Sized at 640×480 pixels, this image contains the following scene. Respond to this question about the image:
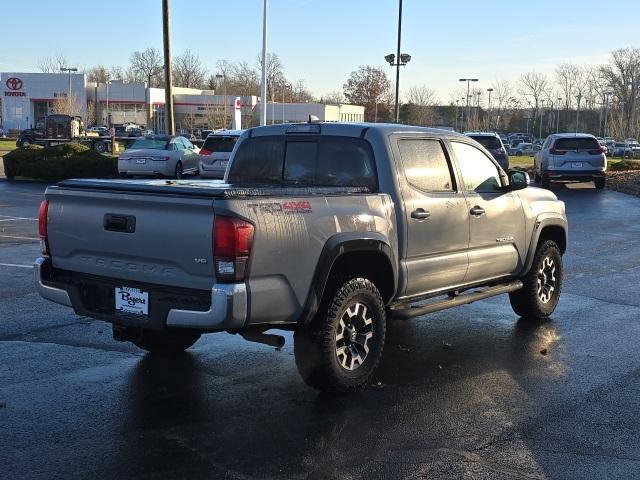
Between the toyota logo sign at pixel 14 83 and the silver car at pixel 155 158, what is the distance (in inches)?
2780

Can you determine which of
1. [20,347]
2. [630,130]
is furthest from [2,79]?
[20,347]

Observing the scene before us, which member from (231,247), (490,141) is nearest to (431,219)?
(231,247)

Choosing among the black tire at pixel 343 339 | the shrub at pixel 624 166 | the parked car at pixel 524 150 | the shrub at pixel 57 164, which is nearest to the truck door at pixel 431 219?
the black tire at pixel 343 339

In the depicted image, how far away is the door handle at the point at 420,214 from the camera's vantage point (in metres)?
6.10

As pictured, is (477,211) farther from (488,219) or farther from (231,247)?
(231,247)

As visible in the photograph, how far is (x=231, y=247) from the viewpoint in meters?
4.66

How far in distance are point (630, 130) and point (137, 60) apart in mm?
91237

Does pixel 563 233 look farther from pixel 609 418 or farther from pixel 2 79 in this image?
pixel 2 79

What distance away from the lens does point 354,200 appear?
5.56 meters

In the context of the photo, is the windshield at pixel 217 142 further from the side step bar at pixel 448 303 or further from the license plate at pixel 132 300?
the license plate at pixel 132 300

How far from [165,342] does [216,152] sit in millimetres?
16627

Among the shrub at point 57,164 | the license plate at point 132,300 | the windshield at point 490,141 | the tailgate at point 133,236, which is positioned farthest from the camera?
the shrub at point 57,164

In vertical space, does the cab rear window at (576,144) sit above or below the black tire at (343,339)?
above

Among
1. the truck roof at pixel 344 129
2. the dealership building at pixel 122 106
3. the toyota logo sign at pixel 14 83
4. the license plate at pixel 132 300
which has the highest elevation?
the toyota logo sign at pixel 14 83
